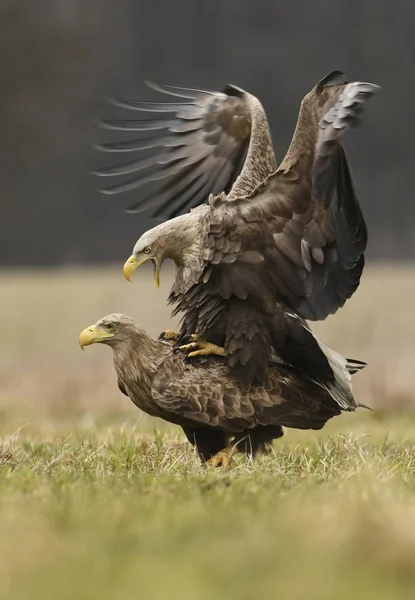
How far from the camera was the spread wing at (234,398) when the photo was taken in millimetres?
4359

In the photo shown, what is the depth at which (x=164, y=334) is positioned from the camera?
4812mm

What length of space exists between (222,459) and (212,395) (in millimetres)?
277

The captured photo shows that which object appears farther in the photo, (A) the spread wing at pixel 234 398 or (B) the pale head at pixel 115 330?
(B) the pale head at pixel 115 330

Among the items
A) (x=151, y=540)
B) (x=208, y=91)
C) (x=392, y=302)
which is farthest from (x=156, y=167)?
(x=392, y=302)

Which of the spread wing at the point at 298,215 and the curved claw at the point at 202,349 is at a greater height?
the spread wing at the point at 298,215

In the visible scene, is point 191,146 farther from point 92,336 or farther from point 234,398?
point 234,398

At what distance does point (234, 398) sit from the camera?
4422mm

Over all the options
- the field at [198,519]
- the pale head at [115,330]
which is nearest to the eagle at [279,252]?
the pale head at [115,330]

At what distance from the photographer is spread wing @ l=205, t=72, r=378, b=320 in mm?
4297

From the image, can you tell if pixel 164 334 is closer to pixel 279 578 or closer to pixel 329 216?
pixel 329 216

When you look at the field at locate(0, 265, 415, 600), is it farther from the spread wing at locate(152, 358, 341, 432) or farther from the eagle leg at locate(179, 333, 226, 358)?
the eagle leg at locate(179, 333, 226, 358)

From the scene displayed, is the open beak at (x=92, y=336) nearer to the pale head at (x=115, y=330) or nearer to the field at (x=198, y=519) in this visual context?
the pale head at (x=115, y=330)

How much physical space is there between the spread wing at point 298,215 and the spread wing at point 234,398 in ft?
1.07

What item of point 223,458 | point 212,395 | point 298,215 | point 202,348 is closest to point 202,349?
point 202,348
